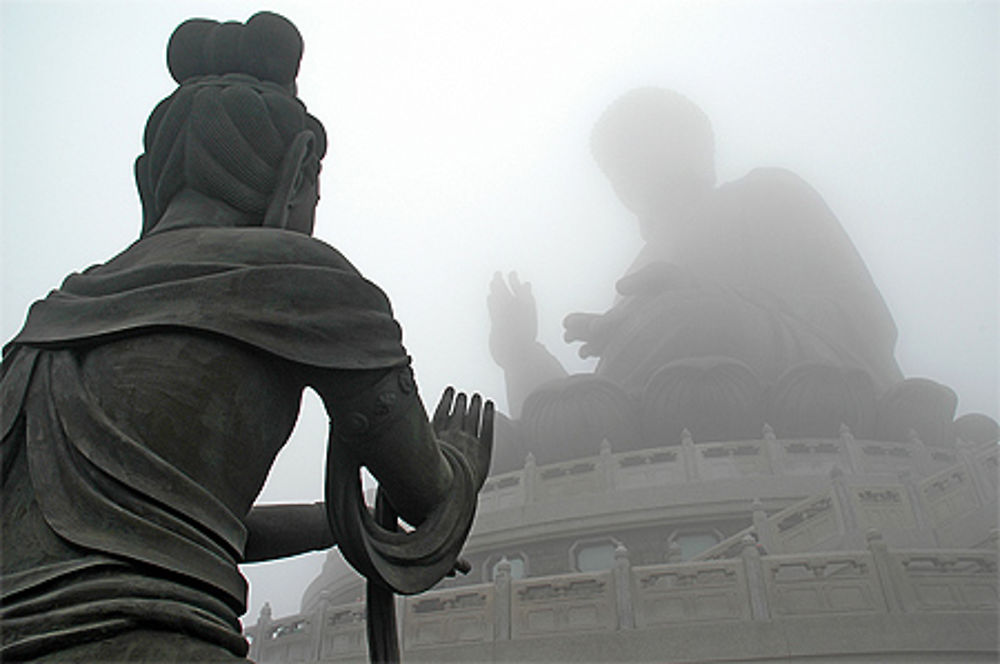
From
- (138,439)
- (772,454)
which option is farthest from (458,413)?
(772,454)

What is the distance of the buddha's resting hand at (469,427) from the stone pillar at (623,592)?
5.12 m

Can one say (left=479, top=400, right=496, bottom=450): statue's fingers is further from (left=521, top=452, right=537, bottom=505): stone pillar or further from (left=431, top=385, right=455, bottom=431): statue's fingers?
(left=521, top=452, right=537, bottom=505): stone pillar

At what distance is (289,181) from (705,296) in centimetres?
1475

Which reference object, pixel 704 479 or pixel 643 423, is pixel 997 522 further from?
pixel 643 423

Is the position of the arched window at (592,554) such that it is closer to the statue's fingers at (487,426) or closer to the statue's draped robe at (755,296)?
the statue's draped robe at (755,296)

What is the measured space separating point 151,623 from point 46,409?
0.54 metres

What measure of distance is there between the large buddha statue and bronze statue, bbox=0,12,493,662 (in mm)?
12166

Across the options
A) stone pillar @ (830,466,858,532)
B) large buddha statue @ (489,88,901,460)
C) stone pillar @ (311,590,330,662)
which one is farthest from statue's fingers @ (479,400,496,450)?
large buddha statue @ (489,88,901,460)

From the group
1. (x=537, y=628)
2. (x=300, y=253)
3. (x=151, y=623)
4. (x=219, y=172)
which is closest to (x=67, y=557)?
(x=151, y=623)

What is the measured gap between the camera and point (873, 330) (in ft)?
58.8

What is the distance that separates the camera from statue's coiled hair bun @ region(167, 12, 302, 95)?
2.26 metres

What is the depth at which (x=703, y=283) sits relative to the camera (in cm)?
1672

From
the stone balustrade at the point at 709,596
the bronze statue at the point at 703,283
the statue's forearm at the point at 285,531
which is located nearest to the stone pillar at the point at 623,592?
the stone balustrade at the point at 709,596

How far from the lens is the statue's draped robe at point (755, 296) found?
1562 cm
